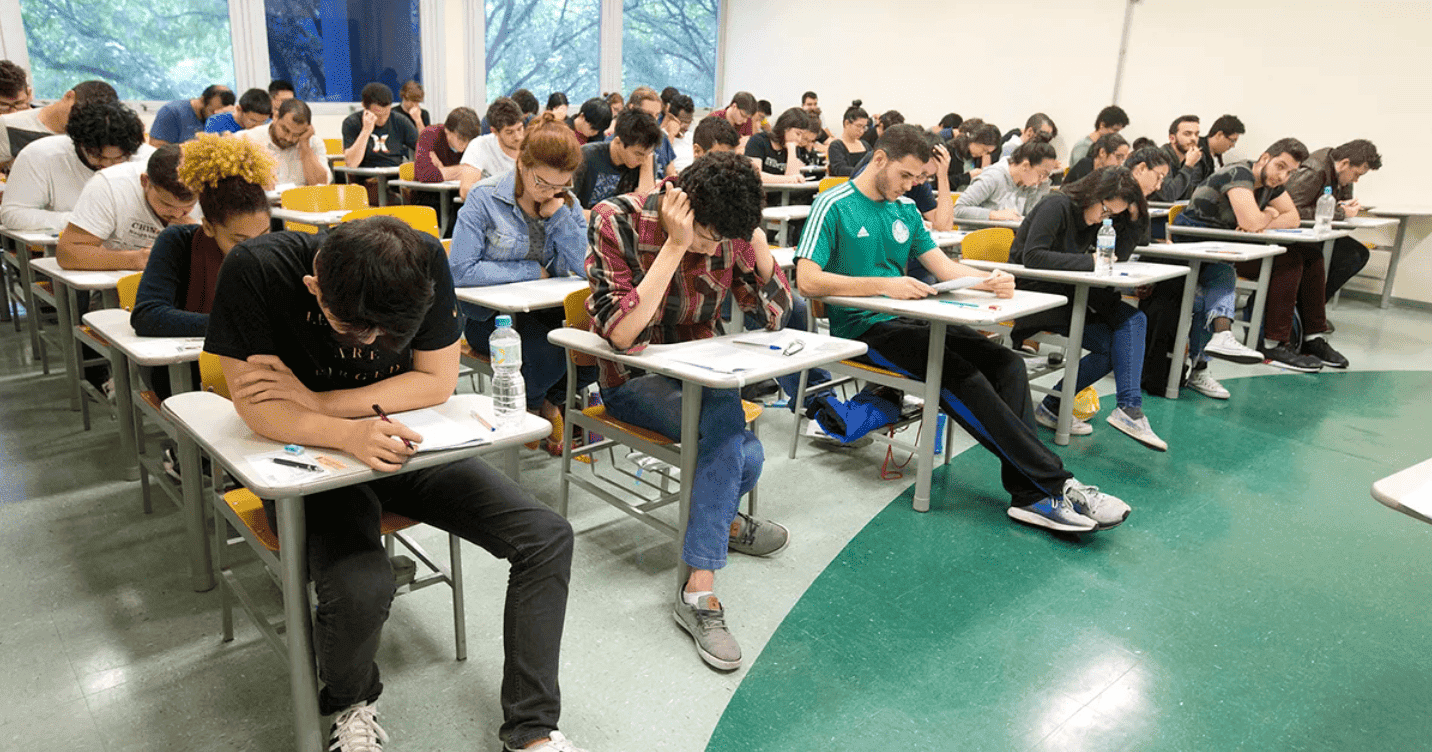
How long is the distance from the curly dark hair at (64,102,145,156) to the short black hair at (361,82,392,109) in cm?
408

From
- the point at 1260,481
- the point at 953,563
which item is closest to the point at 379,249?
the point at 953,563

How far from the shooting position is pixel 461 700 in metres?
1.99

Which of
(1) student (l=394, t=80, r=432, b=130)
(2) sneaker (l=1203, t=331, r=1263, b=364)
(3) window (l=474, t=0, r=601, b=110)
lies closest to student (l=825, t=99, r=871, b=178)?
(2) sneaker (l=1203, t=331, r=1263, b=364)

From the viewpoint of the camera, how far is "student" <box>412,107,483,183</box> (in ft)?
20.3

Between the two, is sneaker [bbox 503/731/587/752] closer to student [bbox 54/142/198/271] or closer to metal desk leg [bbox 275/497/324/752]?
metal desk leg [bbox 275/497/324/752]

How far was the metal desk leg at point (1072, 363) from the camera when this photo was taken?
3645 millimetres

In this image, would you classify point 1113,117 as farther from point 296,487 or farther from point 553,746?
point 296,487

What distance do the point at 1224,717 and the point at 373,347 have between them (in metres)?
2.01

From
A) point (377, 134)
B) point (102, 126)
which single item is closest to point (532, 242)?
point (102, 126)

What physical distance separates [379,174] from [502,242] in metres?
3.93

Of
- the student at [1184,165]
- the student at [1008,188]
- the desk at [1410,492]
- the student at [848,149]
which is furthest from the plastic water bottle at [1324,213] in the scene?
the desk at [1410,492]

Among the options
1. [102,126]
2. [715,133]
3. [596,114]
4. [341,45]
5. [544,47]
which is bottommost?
[102,126]

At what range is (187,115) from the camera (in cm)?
671

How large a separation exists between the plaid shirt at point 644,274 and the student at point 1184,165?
4.79 meters
